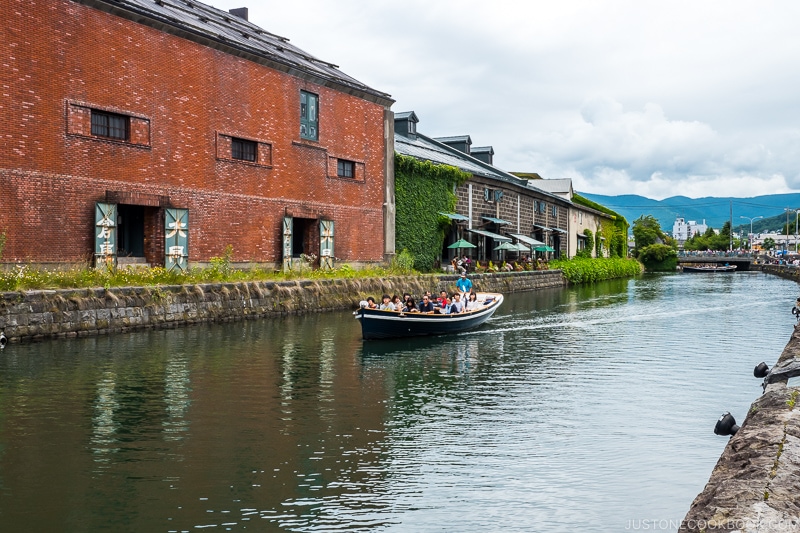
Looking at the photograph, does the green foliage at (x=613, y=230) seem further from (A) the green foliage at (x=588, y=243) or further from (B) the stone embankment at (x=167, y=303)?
(B) the stone embankment at (x=167, y=303)

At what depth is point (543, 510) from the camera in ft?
28.3

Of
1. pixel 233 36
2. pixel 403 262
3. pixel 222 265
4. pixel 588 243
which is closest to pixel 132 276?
pixel 222 265

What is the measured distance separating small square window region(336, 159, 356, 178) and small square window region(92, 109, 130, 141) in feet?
41.6

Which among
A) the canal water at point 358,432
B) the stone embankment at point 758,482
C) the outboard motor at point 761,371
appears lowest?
the canal water at point 358,432

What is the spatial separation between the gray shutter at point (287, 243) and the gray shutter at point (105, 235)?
916 cm

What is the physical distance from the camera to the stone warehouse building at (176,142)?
2442 centimetres

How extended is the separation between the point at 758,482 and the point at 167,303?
20.9 metres

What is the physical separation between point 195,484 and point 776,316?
2906cm

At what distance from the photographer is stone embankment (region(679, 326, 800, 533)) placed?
6168 millimetres

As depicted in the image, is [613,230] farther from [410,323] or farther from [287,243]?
[410,323]

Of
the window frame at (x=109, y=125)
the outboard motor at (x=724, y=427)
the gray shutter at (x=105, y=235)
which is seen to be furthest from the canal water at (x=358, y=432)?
the window frame at (x=109, y=125)

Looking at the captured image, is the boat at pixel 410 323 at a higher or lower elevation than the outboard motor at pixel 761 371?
higher

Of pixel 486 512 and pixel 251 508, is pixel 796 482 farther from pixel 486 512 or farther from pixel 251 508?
pixel 251 508

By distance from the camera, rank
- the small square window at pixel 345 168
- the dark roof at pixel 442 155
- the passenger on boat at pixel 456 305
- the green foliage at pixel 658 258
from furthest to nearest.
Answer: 1. the green foliage at pixel 658 258
2. the dark roof at pixel 442 155
3. the small square window at pixel 345 168
4. the passenger on boat at pixel 456 305
